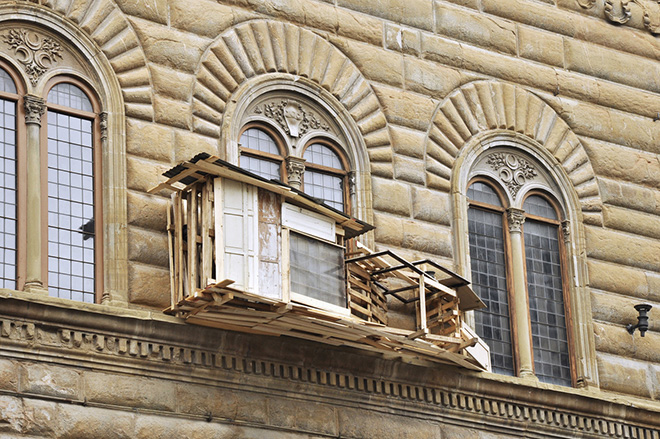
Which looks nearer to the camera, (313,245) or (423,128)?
(313,245)

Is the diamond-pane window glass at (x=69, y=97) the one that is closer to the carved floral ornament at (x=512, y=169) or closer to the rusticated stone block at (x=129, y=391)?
the rusticated stone block at (x=129, y=391)

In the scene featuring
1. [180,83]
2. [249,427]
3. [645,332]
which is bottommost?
[249,427]

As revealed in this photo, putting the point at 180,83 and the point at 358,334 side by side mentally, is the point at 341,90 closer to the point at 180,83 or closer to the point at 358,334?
the point at 180,83

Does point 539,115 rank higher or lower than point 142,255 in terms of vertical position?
higher

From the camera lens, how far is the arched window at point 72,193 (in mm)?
27359

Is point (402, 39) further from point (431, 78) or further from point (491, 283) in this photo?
point (491, 283)

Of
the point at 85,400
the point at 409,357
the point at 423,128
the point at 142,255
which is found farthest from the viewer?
the point at 423,128

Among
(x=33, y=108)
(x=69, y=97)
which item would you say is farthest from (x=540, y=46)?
(x=33, y=108)

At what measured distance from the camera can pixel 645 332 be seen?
33188 millimetres

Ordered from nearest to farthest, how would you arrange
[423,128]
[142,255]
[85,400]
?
[85,400], [142,255], [423,128]

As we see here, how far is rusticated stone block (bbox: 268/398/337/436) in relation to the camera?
28.0m

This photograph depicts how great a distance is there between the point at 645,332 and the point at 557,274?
2009 mm

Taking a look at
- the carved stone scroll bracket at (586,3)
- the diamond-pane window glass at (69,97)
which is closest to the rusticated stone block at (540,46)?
the carved stone scroll bracket at (586,3)

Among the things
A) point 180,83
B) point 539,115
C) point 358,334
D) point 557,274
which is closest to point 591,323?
point 557,274
